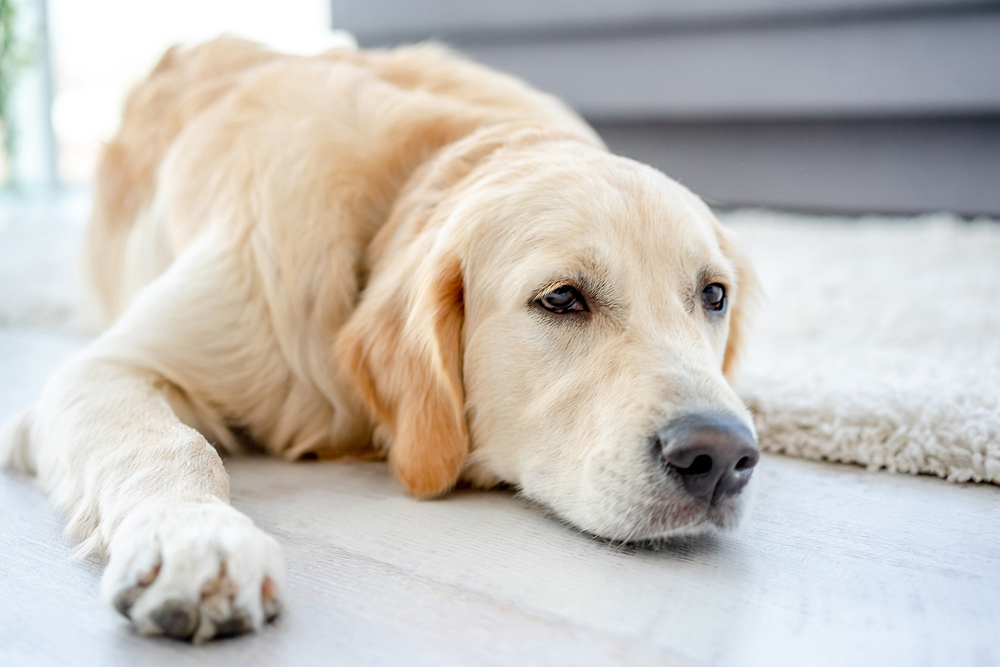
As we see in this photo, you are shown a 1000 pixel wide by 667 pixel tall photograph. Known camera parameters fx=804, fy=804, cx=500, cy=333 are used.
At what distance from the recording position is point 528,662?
101cm

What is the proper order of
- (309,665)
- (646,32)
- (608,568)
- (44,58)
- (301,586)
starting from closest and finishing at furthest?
(309,665)
(301,586)
(608,568)
(646,32)
(44,58)

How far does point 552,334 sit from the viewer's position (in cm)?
155

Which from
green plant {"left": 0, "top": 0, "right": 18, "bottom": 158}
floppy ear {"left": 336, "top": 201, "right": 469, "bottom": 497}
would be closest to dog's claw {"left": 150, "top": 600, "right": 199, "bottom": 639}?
floppy ear {"left": 336, "top": 201, "right": 469, "bottom": 497}

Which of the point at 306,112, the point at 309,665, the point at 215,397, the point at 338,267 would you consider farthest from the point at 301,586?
the point at 306,112

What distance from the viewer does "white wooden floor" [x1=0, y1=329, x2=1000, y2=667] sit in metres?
1.03

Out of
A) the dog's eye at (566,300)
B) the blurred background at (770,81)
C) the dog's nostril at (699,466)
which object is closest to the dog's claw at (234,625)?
the dog's nostril at (699,466)

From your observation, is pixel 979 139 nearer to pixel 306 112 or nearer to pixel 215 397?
pixel 306 112

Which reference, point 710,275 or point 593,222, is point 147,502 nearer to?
point 593,222

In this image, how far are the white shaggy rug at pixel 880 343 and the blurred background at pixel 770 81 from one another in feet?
0.88

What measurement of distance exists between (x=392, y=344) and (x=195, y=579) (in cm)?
73

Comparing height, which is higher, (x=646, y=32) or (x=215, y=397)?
(x=646, y=32)

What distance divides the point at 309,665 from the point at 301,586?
0.71 feet

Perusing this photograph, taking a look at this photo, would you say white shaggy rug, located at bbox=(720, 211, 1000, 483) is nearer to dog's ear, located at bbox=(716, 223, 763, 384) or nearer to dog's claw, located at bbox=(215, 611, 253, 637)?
dog's ear, located at bbox=(716, 223, 763, 384)

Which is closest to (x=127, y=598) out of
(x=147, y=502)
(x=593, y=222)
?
(x=147, y=502)
